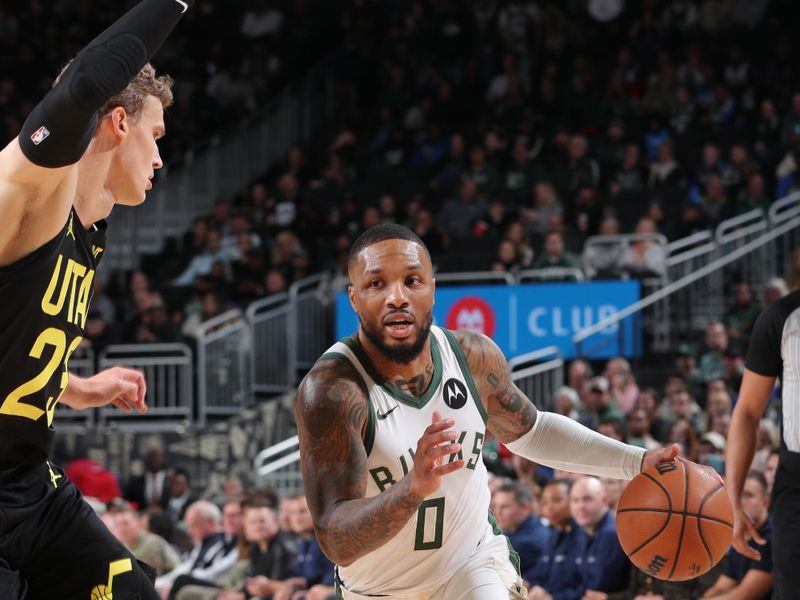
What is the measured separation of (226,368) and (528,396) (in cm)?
393

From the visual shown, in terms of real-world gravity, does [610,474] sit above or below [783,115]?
below

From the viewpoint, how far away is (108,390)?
4.47 m

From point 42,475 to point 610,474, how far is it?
214 centimetres

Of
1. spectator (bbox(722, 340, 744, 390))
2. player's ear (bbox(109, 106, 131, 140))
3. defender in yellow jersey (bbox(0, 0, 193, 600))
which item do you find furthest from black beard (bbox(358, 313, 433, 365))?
spectator (bbox(722, 340, 744, 390))

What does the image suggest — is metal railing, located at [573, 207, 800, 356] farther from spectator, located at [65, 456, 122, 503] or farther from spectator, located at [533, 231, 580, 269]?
spectator, located at [65, 456, 122, 503]

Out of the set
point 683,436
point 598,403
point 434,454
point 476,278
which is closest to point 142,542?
point 598,403

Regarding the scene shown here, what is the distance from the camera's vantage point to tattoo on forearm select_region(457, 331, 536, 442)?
4719 millimetres

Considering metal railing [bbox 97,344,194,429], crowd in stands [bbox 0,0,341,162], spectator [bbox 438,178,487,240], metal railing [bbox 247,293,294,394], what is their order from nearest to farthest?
metal railing [bbox 97,344,194,429], metal railing [bbox 247,293,294,394], spectator [bbox 438,178,487,240], crowd in stands [bbox 0,0,341,162]

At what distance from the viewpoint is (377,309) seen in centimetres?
436

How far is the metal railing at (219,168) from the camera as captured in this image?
59.5 feet

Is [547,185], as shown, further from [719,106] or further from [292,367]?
[292,367]

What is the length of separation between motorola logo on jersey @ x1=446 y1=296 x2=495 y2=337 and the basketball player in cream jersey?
8.54m

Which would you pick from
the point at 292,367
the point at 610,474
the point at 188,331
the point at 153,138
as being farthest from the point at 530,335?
the point at 153,138

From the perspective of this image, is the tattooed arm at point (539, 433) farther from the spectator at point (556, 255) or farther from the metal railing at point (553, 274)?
the spectator at point (556, 255)
